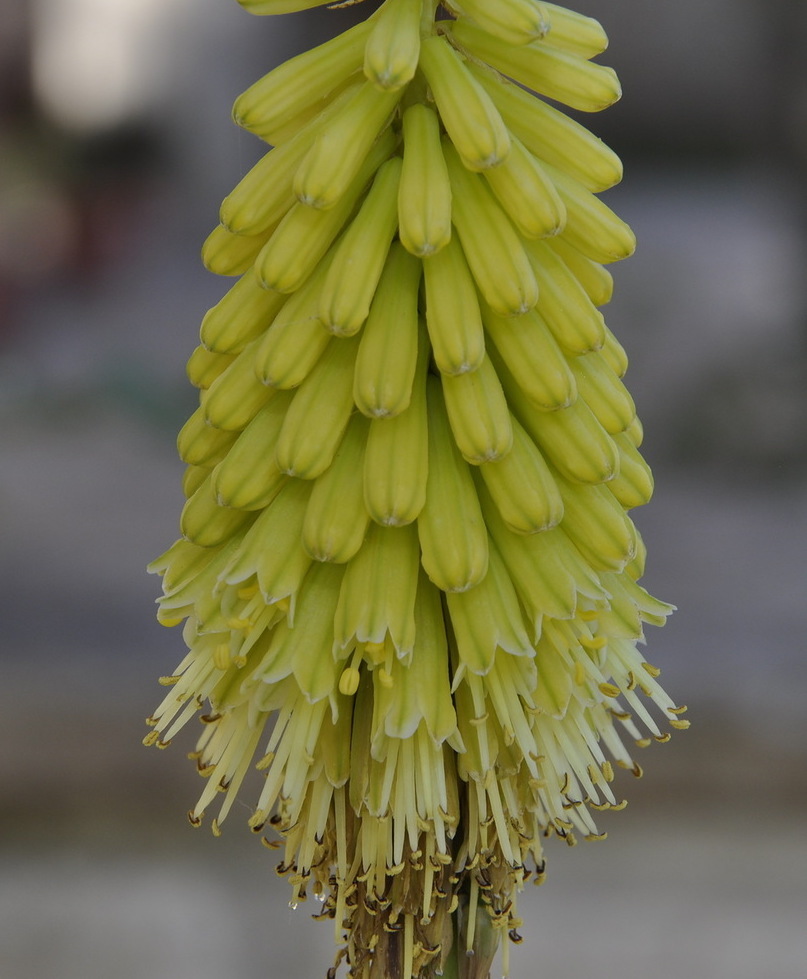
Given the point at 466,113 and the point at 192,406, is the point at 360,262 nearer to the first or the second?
the point at 466,113

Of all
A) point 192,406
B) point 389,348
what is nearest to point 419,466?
point 389,348

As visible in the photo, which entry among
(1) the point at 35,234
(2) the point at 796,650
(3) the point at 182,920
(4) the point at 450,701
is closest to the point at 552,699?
(4) the point at 450,701

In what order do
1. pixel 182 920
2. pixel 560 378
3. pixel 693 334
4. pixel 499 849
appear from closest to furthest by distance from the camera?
pixel 560 378 → pixel 499 849 → pixel 182 920 → pixel 693 334

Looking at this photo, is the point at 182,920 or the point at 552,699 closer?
the point at 552,699

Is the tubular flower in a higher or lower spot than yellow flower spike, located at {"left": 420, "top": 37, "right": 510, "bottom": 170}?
lower

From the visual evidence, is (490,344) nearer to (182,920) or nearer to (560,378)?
(560,378)

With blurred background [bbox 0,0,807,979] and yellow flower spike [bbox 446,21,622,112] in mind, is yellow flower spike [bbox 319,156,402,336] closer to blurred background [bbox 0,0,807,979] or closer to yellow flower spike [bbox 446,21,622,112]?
yellow flower spike [bbox 446,21,622,112]

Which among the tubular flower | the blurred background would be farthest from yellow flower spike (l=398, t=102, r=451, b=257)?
the blurred background
